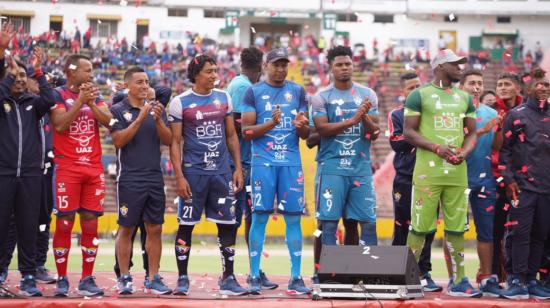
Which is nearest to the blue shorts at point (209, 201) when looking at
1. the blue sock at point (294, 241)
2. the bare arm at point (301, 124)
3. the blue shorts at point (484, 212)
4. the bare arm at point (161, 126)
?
the bare arm at point (161, 126)

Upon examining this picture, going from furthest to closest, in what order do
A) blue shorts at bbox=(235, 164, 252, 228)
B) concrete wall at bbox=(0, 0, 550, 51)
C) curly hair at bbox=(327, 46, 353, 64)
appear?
concrete wall at bbox=(0, 0, 550, 51)
blue shorts at bbox=(235, 164, 252, 228)
curly hair at bbox=(327, 46, 353, 64)

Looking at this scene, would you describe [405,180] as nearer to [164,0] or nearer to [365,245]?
[365,245]

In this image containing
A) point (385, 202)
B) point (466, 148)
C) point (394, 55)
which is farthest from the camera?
point (394, 55)

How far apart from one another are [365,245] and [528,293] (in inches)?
73.6

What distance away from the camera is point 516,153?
10.7 metres

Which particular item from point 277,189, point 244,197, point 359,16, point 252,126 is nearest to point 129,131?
point 252,126

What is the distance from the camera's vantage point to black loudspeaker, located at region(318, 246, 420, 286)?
968 centimetres

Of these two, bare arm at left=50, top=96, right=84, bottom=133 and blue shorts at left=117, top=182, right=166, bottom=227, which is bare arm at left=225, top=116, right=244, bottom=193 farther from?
bare arm at left=50, top=96, right=84, bottom=133

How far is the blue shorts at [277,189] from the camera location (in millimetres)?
10422

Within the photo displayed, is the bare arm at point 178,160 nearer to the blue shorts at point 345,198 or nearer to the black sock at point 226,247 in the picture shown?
the black sock at point 226,247

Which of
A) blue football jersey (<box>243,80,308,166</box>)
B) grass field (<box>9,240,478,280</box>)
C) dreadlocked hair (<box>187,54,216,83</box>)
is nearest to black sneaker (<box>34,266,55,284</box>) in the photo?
grass field (<box>9,240,478,280</box>)

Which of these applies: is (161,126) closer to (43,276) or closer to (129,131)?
(129,131)

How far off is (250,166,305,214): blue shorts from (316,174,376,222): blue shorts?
264 millimetres

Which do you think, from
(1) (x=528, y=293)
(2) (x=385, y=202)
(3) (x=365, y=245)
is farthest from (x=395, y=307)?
(2) (x=385, y=202)
